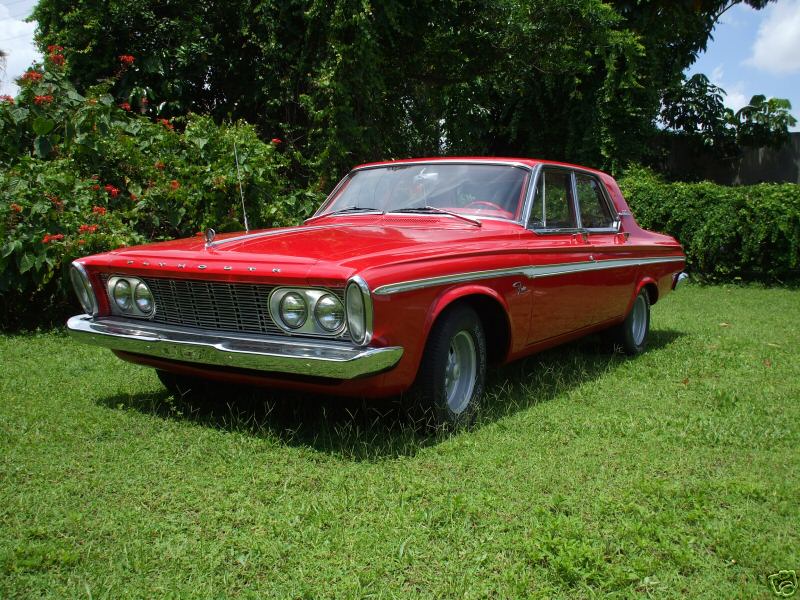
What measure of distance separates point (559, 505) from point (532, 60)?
1226 cm

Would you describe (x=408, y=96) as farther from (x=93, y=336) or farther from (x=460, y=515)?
(x=460, y=515)

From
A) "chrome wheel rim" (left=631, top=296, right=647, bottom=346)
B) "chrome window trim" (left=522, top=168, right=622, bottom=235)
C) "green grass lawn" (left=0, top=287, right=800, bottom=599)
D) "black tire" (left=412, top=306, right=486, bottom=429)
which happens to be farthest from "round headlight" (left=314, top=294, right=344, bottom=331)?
"chrome wheel rim" (left=631, top=296, right=647, bottom=346)

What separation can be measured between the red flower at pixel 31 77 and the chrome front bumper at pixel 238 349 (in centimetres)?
393

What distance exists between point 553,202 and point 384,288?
6.98ft

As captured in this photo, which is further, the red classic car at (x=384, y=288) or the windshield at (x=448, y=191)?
the windshield at (x=448, y=191)

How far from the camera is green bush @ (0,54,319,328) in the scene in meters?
6.42

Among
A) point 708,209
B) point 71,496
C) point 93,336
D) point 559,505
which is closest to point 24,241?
point 93,336

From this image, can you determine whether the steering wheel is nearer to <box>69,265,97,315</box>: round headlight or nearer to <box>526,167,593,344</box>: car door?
<box>526,167,593,344</box>: car door

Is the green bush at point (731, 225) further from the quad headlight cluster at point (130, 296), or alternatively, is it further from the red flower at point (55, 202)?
the quad headlight cluster at point (130, 296)

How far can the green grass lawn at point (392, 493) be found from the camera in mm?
2562

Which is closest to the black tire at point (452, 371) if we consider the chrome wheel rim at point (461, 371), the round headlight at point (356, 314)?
the chrome wheel rim at point (461, 371)

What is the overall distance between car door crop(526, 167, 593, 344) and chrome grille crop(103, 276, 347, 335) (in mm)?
1648

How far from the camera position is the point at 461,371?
167 inches

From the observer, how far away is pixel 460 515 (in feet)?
9.87
